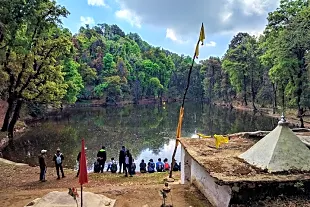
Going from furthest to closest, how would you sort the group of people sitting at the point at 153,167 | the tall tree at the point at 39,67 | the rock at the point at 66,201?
the tall tree at the point at 39,67
the group of people sitting at the point at 153,167
the rock at the point at 66,201

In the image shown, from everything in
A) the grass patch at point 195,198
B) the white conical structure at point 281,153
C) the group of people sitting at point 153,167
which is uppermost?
the white conical structure at point 281,153

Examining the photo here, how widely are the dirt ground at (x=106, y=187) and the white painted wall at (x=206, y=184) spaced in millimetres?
235

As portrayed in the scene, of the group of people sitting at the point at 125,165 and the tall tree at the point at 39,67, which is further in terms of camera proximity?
the tall tree at the point at 39,67

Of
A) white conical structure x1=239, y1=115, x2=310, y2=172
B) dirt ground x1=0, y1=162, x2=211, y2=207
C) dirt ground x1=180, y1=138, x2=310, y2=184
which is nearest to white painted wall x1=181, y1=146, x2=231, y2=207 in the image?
dirt ground x1=0, y1=162, x2=211, y2=207

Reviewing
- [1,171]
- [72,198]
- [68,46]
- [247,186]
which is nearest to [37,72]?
[68,46]

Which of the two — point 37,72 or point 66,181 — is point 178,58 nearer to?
point 37,72

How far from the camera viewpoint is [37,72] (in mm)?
25109

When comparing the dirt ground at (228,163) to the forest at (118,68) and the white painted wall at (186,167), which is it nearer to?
the white painted wall at (186,167)

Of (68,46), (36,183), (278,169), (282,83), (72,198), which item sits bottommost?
(36,183)

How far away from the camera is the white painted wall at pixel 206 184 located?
792 cm

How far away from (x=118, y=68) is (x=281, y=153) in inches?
2515

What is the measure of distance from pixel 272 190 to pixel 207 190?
218 centimetres

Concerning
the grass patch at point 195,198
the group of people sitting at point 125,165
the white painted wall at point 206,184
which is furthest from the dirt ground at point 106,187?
Answer: the group of people sitting at point 125,165

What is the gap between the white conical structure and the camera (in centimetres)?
790
